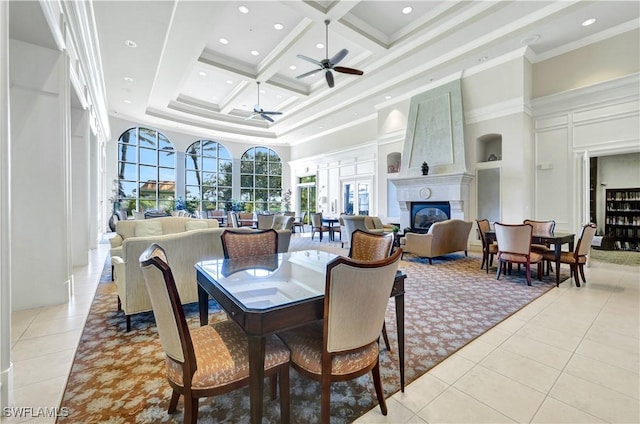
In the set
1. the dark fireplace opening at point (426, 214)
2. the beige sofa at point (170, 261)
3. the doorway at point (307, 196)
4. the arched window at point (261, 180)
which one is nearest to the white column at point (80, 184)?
the beige sofa at point (170, 261)

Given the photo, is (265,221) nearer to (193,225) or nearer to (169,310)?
(193,225)

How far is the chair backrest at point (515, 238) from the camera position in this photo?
4.08m

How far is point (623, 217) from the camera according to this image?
26.1ft

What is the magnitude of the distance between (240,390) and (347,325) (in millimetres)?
969

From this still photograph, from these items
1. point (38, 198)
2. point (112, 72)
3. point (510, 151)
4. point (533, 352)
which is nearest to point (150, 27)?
point (112, 72)

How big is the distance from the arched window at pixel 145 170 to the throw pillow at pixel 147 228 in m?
7.41

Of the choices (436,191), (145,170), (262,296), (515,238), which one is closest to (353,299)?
(262,296)

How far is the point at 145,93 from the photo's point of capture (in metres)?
8.06

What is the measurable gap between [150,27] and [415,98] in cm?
662

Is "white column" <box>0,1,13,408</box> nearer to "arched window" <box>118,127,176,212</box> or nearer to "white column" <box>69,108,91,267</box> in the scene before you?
"white column" <box>69,108,91,267</box>

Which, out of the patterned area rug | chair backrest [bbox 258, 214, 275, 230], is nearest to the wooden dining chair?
chair backrest [bbox 258, 214, 275, 230]

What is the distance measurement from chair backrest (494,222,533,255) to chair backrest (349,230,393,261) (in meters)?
2.98

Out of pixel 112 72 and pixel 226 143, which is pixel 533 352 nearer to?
pixel 112 72

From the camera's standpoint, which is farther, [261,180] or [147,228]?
[261,180]
